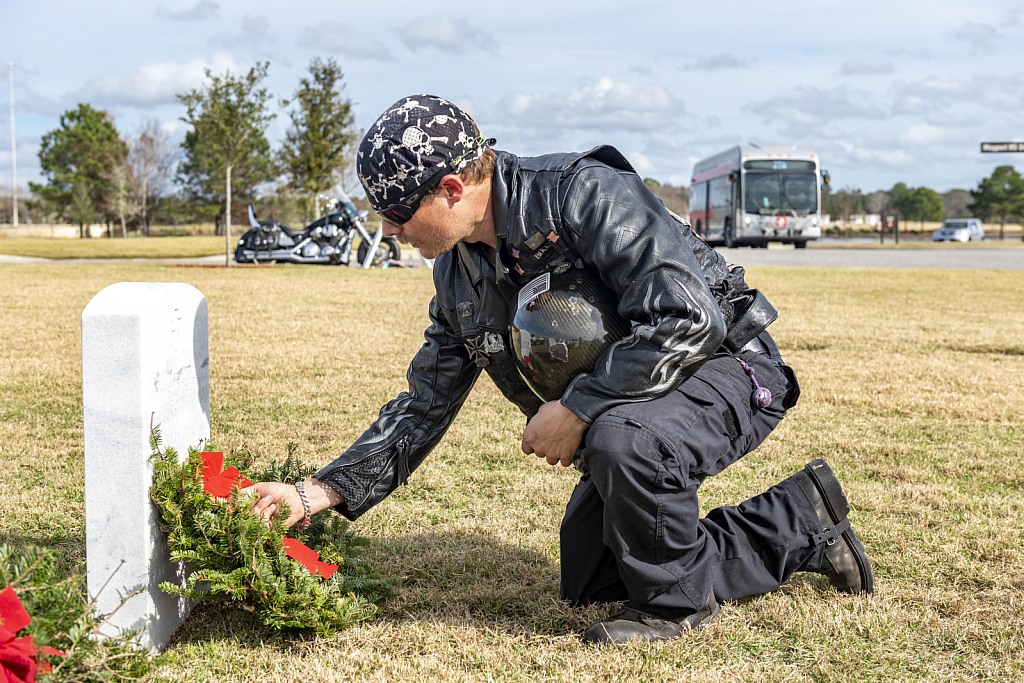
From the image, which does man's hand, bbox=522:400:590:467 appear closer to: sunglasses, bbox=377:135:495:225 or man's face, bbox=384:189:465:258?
man's face, bbox=384:189:465:258

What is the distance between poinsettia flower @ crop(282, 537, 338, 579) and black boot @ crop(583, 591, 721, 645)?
78cm

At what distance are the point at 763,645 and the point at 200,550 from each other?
1604 millimetres

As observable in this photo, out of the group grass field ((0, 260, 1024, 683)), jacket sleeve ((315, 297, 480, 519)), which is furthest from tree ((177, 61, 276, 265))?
jacket sleeve ((315, 297, 480, 519))

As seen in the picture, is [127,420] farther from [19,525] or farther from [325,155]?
[325,155]

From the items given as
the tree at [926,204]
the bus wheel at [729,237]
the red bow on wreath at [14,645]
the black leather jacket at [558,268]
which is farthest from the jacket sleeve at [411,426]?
the tree at [926,204]

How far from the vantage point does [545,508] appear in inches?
146

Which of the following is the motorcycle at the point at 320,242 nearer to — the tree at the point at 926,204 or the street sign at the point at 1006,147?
the street sign at the point at 1006,147

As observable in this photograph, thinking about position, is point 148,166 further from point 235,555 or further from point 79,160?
point 235,555

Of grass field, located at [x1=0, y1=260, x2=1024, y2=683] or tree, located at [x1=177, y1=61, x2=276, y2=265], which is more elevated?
tree, located at [x1=177, y1=61, x2=276, y2=265]

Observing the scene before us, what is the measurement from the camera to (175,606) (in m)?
2.42

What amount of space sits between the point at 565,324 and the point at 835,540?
1282 millimetres

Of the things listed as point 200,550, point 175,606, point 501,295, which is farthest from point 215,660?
point 501,295

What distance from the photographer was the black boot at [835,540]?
2.82 meters

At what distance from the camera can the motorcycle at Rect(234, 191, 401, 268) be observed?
18.6 meters
